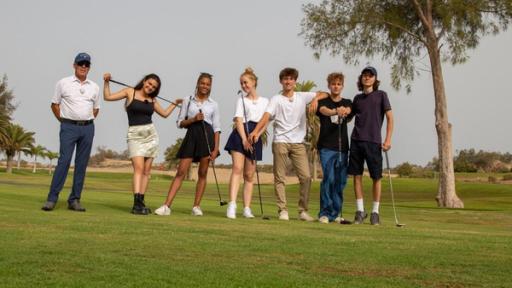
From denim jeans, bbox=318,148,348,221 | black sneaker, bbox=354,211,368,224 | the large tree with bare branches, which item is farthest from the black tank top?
the large tree with bare branches

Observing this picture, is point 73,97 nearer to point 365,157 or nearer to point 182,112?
point 182,112

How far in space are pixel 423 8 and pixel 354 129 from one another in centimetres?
2093

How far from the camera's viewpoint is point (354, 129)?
10633 millimetres

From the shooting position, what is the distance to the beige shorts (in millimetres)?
10797

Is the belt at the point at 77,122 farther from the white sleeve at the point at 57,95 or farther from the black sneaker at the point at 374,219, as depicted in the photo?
the black sneaker at the point at 374,219

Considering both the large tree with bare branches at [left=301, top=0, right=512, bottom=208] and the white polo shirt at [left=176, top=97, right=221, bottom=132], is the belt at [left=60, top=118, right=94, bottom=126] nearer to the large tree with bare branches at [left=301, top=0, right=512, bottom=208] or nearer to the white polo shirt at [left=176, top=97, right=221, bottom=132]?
the white polo shirt at [left=176, top=97, right=221, bottom=132]

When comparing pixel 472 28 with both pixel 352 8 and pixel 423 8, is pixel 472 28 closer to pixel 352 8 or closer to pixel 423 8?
pixel 423 8

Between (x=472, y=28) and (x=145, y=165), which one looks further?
(x=472, y=28)

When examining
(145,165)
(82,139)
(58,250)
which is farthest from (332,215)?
(58,250)

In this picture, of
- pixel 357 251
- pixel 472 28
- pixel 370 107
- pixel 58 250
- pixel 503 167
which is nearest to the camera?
pixel 58 250

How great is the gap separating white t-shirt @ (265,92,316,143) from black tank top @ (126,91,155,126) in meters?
1.77

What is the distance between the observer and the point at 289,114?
10.8 metres

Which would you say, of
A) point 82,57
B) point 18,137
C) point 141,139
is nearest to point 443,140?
point 141,139

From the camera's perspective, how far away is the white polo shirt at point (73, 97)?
35.1ft
